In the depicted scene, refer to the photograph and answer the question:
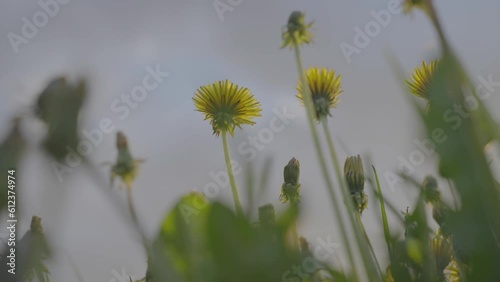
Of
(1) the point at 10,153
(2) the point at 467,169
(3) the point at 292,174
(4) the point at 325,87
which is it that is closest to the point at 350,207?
(2) the point at 467,169

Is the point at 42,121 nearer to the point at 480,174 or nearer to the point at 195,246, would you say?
the point at 195,246

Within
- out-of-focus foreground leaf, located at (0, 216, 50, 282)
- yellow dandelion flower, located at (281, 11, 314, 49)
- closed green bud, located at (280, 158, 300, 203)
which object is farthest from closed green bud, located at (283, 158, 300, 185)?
out-of-focus foreground leaf, located at (0, 216, 50, 282)

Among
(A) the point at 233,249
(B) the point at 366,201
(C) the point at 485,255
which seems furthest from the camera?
(B) the point at 366,201

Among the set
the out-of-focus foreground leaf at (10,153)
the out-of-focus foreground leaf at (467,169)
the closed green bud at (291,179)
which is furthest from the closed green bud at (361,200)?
the out-of-focus foreground leaf at (10,153)

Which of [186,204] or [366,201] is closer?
[186,204]

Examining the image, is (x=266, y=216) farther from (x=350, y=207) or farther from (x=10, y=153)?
(x=350, y=207)

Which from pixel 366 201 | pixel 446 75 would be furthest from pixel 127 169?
pixel 366 201
